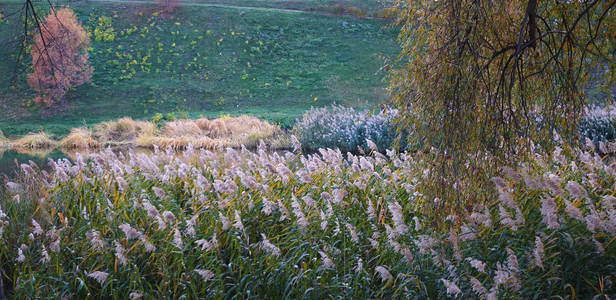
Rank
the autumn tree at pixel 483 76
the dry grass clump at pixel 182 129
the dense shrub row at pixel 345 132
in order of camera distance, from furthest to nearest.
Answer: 1. the dry grass clump at pixel 182 129
2. the dense shrub row at pixel 345 132
3. the autumn tree at pixel 483 76

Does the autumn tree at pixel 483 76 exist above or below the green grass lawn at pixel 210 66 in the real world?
above

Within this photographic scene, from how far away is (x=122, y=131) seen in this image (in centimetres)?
1616

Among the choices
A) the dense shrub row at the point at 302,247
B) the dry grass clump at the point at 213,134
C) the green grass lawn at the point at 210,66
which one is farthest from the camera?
the green grass lawn at the point at 210,66

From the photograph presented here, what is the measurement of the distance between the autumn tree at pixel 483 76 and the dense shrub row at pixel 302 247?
37 centimetres

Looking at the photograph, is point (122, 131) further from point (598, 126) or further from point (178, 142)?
point (598, 126)

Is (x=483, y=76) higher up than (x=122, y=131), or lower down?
higher up

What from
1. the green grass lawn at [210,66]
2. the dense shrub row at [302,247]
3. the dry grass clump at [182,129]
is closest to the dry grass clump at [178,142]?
the dry grass clump at [182,129]

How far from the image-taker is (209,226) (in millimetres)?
4039

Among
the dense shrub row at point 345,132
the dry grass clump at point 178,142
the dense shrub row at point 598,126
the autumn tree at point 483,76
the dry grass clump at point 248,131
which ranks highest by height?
the autumn tree at point 483,76

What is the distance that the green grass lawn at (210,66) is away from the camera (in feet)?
71.7

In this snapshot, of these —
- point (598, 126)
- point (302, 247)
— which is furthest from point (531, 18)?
point (598, 126)

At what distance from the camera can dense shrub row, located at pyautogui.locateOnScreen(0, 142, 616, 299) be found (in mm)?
3197

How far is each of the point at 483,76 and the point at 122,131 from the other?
14.6 m

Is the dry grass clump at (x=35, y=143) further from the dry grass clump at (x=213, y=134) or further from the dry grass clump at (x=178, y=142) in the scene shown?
the dry grass clump at (x=213, y=134)
